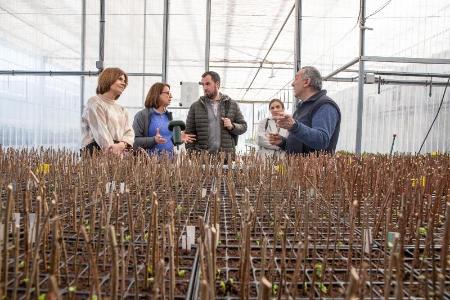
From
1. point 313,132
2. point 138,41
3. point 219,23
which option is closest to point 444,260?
point 313,132

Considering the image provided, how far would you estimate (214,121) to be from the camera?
2.94 metres

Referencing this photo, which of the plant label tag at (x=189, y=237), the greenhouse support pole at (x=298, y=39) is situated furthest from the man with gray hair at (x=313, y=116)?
the greenhouse support pole at (x=298, y=39)

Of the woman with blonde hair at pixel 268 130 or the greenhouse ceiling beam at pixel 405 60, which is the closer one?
the greenhouse ceiling beam at pixel 405 60

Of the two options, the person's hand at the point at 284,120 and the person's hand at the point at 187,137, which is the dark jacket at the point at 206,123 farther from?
the person's hand at the point at 284,120

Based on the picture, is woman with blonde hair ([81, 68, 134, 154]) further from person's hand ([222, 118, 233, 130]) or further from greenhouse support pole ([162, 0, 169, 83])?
greenhouse support pole ([162, 0, 169, 83])

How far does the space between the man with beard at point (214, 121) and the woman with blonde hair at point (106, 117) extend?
0.62m

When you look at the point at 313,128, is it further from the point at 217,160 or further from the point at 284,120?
the point at 217,160

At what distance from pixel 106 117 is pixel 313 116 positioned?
4.16ft

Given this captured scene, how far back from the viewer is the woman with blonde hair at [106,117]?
229 centimetres

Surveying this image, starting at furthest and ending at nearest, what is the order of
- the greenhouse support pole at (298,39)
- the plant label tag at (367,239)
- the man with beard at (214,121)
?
the greenhouse support pole at (298,39) → the man with beard at (214,121) → the plant label tag at (367,239)

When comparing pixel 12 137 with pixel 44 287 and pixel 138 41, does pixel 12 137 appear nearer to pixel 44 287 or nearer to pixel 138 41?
pixel 138 41

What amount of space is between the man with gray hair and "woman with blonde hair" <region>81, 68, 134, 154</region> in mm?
980

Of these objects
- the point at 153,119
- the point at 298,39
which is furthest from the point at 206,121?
the point at 298,39

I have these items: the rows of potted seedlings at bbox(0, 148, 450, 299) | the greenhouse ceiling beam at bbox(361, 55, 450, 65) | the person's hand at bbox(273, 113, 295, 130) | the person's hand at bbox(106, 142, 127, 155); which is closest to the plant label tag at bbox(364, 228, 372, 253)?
the rows of potted seedlings at bbox(0, 148, 450, 299)
